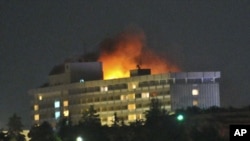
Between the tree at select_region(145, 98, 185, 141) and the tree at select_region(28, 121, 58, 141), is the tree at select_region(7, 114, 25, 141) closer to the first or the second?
the tree at select_region(28, 121, 58, 141)

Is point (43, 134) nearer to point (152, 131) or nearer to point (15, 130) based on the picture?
point (15, 130)

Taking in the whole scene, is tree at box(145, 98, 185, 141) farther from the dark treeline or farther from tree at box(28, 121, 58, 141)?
tree at box(28, 121, 58, 141)

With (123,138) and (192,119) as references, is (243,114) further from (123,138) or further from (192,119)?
(123,138)

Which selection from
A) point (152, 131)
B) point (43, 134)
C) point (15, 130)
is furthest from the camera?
point (15, 130)

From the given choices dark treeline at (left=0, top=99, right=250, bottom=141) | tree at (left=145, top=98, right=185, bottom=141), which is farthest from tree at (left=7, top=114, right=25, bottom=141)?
tree at (left=145, top=98, right=185, bottom=141)

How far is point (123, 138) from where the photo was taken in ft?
390

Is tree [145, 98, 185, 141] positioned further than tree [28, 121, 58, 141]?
No

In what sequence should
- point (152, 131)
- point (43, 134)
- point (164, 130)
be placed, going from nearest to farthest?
point (164, 130) < point (152, 131) < point (43, 134)

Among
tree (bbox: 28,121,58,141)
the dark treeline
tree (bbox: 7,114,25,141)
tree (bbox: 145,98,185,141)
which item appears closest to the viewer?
tree (bbox: 145,98,185,141)

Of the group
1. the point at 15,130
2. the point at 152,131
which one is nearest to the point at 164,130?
the point at 152,131

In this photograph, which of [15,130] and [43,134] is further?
[15,130]

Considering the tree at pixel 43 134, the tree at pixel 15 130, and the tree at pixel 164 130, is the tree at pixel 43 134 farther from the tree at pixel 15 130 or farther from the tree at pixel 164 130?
the tree at pixel 164 130

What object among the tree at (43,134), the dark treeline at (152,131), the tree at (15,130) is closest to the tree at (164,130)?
the dark treeline at (152,131)

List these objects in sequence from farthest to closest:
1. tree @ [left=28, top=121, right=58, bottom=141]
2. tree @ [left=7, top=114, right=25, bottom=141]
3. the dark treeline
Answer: tree @ [left=7, top=114, right=25, bottom=141] → tree @ [left=28, top=121, right=58, bottom=141] → the dark treeline
